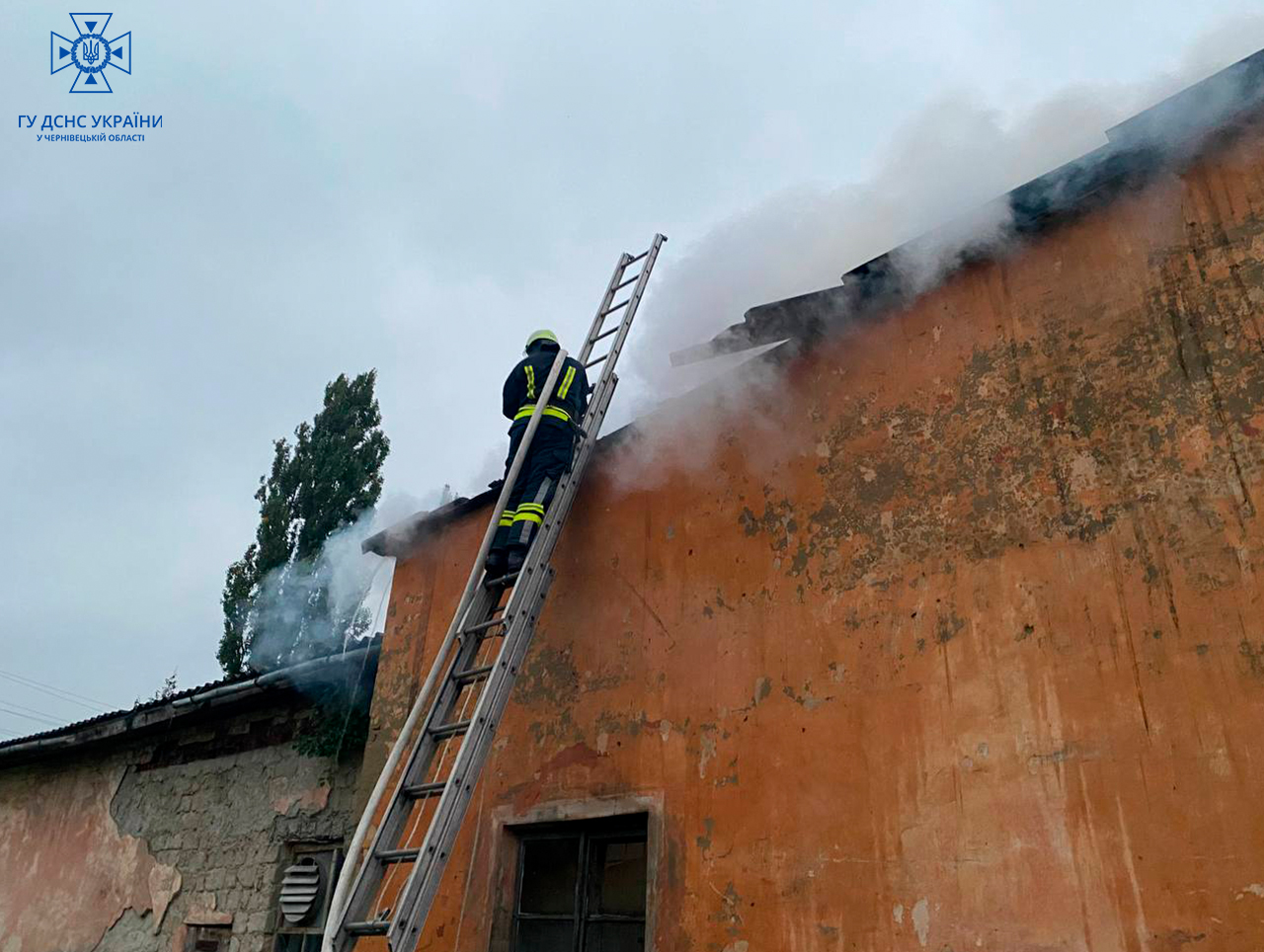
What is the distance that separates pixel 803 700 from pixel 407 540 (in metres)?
3.31

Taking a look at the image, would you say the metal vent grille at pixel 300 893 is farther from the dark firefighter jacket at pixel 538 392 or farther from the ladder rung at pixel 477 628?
the dark firefighter jacket at pixel 538 392

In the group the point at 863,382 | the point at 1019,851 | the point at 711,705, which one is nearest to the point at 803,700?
the point at 711,705

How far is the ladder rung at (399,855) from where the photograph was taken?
3.70 m

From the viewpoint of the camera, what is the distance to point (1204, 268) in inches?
135

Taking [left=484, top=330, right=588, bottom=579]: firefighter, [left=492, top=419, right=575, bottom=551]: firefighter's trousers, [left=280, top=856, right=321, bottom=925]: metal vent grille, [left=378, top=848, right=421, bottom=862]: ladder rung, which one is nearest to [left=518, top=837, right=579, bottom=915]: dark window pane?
[left=378, top=848, right=421, bottom=862]: ladder rung

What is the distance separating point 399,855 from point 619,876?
115 centimetres

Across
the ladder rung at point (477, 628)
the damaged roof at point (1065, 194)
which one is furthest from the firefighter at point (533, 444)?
the damaged roof at point (1065, 194)

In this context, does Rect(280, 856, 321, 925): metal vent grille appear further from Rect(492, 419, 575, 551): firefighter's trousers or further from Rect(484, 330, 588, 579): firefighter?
Rect(492, 419, 575, 551): firefighter's trousers

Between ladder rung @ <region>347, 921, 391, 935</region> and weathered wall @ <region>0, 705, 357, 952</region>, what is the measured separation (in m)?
2.70

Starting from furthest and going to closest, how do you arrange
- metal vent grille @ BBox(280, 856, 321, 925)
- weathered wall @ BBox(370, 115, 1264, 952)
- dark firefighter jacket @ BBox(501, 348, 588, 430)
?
metal vent grille @ BBox(280, 856, 321, 925) → dark firefighter jacket @ BBox(501, 348, 588, 430) → weathered wall @ BBox(370, 115, 1264, 952)

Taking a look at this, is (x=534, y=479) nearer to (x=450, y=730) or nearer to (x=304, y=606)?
(x=450, y=730)

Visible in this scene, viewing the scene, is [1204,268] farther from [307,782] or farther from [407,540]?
[307,782]

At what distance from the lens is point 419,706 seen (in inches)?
166

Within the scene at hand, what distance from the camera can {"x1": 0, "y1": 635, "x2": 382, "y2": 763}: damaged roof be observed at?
652 cm
